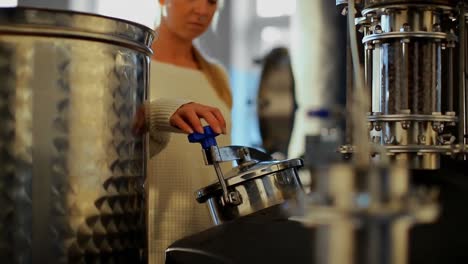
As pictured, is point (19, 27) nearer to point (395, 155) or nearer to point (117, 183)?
point (117, 183)

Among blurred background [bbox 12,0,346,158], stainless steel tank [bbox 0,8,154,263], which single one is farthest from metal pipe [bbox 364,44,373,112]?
blurred background [bbox 12,0,346,158]

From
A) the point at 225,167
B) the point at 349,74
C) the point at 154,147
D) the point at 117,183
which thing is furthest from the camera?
the point at 225,167

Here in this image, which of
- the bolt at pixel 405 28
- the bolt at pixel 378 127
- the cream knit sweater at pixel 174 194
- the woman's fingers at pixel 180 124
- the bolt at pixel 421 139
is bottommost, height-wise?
the cream knit sweater at pixel 174 194

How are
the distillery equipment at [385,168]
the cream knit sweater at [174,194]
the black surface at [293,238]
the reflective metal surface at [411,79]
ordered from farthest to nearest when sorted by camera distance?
the cream knit sweater at [174,194]
the reflective metal surface at [411,79]
the black surface at [293,238]
the distillery equipment at [385,168]

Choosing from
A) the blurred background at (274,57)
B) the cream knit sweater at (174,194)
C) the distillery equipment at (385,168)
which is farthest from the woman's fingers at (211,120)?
the blurred background at (274,57)

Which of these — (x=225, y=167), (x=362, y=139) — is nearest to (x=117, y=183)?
(x=362, y=139)

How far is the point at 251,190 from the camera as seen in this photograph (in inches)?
25.6

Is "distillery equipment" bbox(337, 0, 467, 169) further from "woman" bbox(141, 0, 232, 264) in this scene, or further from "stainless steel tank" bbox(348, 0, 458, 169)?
"woman" bbox(141, 0, 232, 264)

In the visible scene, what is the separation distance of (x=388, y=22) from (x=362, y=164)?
1.49ft

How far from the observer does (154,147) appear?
98 centimetres

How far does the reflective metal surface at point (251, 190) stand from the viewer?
2.11 feet

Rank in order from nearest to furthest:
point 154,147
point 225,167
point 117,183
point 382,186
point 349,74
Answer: point 382,186 < point 117,183 < point 349,74 < point 154,147 < point 225,167

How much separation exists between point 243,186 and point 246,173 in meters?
0.01

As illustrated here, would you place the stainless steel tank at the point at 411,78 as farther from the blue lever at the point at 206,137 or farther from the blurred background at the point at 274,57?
the blurred background at the point at 274,57
